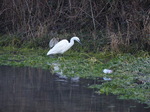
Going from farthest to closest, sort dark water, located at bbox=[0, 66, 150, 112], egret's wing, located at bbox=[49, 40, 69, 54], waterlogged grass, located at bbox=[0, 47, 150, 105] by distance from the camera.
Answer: egret's wing, located at bbox=[49, 40, 69, 54] < waterlogged grass, located at bbox=[0, 47, 150, 105] < dark water, located at bbox=[0, 66, 150, 112]

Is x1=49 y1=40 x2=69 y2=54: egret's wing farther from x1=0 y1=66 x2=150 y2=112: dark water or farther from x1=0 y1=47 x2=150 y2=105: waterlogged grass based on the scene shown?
x1=0 y1=66 x2=150 y2=112: dark water

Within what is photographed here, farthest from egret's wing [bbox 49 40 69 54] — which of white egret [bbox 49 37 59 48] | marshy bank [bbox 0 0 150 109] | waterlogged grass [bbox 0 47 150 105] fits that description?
white egret [bbox 49 37 59 48]

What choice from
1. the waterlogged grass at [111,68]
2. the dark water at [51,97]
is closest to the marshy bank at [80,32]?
the waterlogged grass at [111,68]

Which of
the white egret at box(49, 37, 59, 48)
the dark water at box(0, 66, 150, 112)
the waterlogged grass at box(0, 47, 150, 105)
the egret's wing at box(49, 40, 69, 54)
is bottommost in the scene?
the dark water at box(0, 66, 150, 112)

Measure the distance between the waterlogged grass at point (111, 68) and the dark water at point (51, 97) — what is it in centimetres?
36

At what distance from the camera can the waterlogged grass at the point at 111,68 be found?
25.7ft

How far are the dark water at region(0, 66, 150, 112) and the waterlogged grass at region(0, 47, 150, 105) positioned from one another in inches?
14.3

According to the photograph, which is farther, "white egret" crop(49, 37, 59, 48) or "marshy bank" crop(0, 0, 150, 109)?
"white egret" crop(49, 37, 59, 48)

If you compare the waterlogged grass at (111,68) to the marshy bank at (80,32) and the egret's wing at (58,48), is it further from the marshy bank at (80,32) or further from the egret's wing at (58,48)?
the egret's wing at (58,48)

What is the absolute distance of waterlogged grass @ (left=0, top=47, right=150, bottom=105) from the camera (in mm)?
7820

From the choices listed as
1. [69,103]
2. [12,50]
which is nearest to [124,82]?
[69,103]

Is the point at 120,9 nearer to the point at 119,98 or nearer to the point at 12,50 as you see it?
the point at 12,50

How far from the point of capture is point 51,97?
7.44 meters

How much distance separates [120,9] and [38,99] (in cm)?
946
